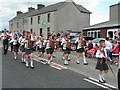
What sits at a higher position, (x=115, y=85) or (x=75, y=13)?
(x=75, y=13)

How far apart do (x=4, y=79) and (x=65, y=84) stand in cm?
250

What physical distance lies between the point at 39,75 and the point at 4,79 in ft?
5.33

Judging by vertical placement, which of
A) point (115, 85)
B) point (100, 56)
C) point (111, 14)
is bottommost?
point (115, 85)

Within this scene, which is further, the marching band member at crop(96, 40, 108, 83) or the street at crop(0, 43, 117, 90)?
the marching band member at crop(96, 40, 108, 83)

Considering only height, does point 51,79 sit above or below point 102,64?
below

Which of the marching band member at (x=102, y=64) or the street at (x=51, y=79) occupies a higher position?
the marching band member at (x=102, y=64)

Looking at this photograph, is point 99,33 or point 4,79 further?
point 99,33

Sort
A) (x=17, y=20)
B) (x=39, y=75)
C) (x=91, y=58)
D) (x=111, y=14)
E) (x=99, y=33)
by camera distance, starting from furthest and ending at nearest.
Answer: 1. (x=17, y=20)
2. (x=111, y=14)
3. (x=99, y=33)
4. (x=91, y=58)
5. (x=39, y=75)

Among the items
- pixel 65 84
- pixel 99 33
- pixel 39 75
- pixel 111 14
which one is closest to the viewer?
pixel 65 84

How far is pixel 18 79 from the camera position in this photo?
1022 cm

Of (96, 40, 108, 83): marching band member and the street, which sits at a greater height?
(96, 40, 108, 83): marching band member

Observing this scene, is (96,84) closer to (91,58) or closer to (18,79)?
(18,79)

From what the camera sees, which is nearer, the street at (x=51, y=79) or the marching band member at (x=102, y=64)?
the street at (x=51, y=79)

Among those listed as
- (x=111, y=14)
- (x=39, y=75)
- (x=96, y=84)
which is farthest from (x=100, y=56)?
(x=111, y=14)
